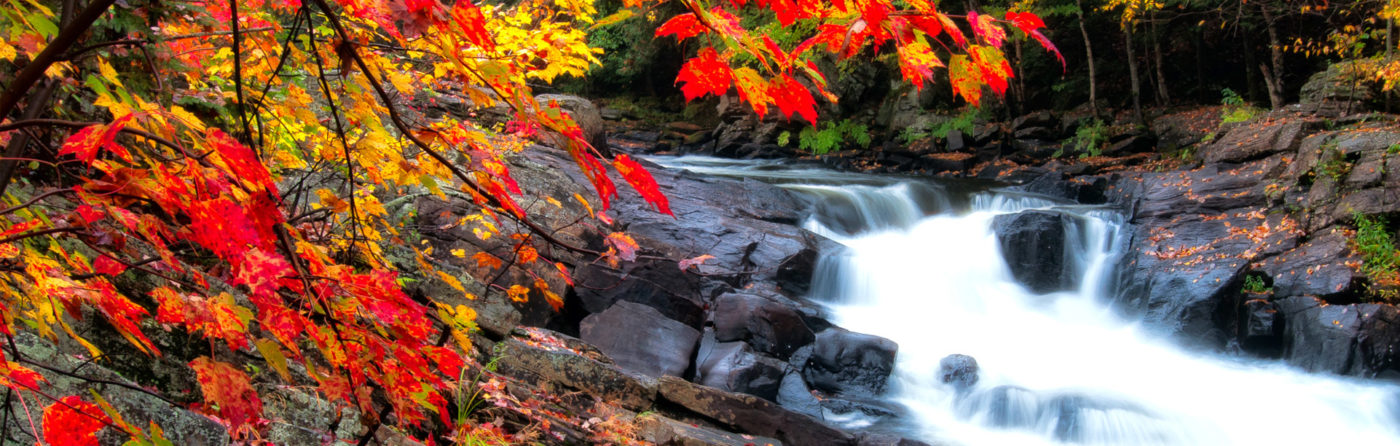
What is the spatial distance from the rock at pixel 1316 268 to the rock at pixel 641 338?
6.83 meters

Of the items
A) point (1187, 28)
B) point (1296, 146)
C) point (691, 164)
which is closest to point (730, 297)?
point (1296, 146)

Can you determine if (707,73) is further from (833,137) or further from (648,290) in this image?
(833,137)

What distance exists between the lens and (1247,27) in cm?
1533

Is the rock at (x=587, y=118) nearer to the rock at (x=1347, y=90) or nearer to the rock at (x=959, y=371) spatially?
the rock at (x=959, y=371)

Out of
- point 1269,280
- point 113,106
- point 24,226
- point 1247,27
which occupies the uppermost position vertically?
point 1247,27

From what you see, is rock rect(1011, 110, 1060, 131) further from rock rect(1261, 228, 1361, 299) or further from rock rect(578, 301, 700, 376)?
rock rect(578, 301, 700, 376)

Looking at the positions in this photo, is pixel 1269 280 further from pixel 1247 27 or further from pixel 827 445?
pixel 1247 27

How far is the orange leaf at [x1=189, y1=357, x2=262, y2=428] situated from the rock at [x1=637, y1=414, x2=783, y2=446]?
2700 mm

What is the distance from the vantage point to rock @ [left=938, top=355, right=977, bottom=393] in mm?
8016

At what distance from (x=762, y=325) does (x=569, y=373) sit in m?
3.78

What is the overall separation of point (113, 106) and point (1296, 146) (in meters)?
13.3

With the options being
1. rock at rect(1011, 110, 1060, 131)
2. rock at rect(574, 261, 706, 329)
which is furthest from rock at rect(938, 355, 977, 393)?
rock at rect(1011, 110, 1060, 131)

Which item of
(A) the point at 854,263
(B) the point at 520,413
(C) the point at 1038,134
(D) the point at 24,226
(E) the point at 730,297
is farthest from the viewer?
(C) the point at 1038,134

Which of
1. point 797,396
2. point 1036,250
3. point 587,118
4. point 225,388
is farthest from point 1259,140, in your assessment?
point 225,388
